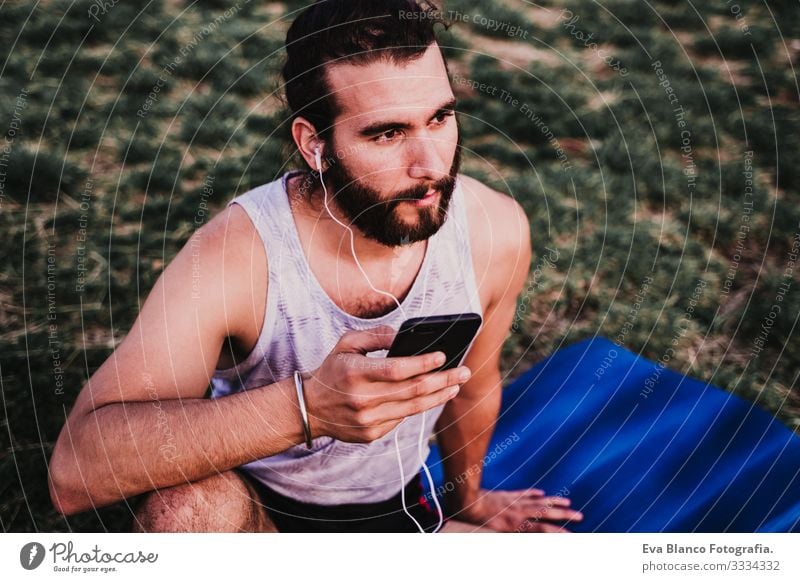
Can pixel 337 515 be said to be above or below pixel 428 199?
below

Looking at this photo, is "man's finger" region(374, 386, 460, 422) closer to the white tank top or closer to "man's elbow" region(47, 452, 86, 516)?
the white tank top

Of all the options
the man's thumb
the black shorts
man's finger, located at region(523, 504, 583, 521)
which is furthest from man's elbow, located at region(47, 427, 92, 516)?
man's finger, located at region(523, 504, 583, 521)

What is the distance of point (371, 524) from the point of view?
1.15 metres

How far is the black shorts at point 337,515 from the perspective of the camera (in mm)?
1122

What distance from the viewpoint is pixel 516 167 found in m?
1.93

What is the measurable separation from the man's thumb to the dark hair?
23 centimetres

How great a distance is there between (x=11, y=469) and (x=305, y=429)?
1.88 ft

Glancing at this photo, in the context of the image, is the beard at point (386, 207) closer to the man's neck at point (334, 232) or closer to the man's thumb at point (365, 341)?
the man's neck at point (334, 232)

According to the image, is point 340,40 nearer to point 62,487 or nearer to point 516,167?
point 62,487

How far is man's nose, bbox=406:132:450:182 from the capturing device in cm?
99

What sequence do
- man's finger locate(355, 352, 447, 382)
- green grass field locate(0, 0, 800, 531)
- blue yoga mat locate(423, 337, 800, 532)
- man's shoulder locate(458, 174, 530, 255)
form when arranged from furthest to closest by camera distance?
green grass field locate(0, 0, 800, 531)
blue yoga mat locate(423, 337, 800, 532)
man's shoulder locate(458, 174, 530, 255)
man's finger locate(355, 352, 447, 382)
